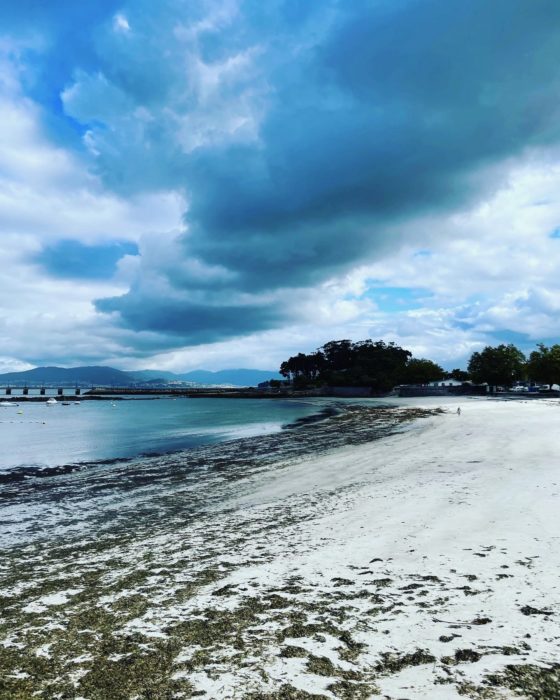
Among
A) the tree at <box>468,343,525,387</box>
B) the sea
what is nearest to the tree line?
the tree at <box>468,343,525,387</box>

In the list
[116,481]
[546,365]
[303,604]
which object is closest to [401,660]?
[303,604]

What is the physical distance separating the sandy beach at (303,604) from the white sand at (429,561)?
3 centimetres

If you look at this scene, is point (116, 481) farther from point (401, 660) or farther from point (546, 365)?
point (546, 365)

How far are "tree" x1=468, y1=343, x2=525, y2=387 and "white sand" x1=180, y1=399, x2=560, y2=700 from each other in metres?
139

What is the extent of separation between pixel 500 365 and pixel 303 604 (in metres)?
153

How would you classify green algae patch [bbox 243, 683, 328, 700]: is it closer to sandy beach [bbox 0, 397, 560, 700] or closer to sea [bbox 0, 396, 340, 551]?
sandy beach [bbox 0, 397, 560, 700]

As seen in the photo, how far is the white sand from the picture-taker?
14.3 ft

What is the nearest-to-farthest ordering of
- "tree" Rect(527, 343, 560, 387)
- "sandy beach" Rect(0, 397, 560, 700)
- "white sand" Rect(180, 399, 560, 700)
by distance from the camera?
1. "sandy beach" Rect(0, 397, 560, 700)
2. "white sand" Rect(180, 399, 560, 700)
3. "tree" Rect(527, 343, 560, 387)

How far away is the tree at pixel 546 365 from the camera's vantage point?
347 feet

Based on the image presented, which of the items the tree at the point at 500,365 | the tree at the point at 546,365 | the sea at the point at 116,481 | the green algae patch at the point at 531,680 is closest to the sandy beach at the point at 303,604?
the green algae patch at the point at 531,680

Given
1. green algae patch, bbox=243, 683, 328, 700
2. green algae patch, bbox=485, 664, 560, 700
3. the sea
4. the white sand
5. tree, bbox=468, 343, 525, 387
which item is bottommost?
the sea

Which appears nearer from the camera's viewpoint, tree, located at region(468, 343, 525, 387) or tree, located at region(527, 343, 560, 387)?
tree, located at region(527, 343, 560, 387)

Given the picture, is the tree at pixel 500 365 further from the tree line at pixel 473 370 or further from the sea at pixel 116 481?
the sea at pixel 116 481

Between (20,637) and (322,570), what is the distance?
405cm
